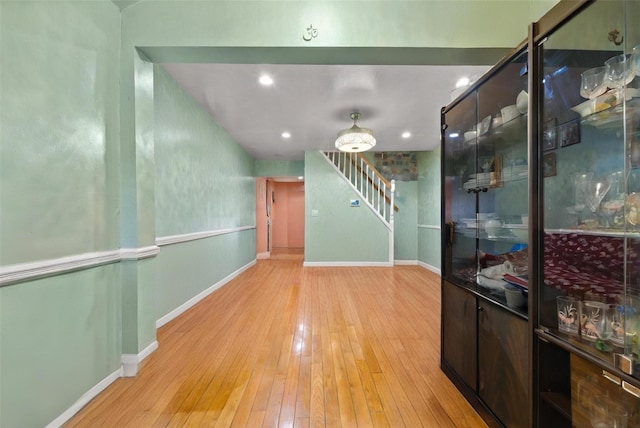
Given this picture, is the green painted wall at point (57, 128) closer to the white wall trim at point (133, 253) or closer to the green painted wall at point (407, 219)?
the white wall trim at point (133, 253)

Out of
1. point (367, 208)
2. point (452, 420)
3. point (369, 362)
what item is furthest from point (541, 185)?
point (367, 208)

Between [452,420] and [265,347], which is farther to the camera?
[265,347]

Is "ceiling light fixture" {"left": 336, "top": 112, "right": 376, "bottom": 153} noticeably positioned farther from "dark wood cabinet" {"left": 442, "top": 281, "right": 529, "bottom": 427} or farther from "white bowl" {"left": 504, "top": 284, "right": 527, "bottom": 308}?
"white bowl" {"left": 504, "top": 284, "right": 527, "bottom": 308}

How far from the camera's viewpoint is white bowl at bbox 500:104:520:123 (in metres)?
1.38

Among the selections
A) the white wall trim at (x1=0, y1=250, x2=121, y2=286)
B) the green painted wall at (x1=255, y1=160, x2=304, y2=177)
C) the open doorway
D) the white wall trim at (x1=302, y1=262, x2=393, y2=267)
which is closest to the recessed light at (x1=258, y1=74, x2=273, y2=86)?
the white wall trim at (x1=0, y1=250, x2=121, y2=286)

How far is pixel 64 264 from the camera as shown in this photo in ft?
4.50

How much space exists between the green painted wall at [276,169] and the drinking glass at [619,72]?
5.81 metres

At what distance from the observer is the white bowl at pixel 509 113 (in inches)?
54.1

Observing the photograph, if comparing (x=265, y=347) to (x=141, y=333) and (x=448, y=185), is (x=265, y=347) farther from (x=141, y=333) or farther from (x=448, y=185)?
(x=448, y=185)

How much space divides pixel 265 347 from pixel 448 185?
6.71 feet

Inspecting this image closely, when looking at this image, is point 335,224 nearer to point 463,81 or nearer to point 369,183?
point 369,183

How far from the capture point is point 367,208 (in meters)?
5.67

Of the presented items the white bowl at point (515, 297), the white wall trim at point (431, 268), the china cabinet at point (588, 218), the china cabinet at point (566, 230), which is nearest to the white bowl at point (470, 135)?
the china cabinet at point (566, 230)

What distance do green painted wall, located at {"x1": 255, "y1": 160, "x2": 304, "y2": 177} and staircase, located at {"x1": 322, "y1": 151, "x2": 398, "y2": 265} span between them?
3.96ft
